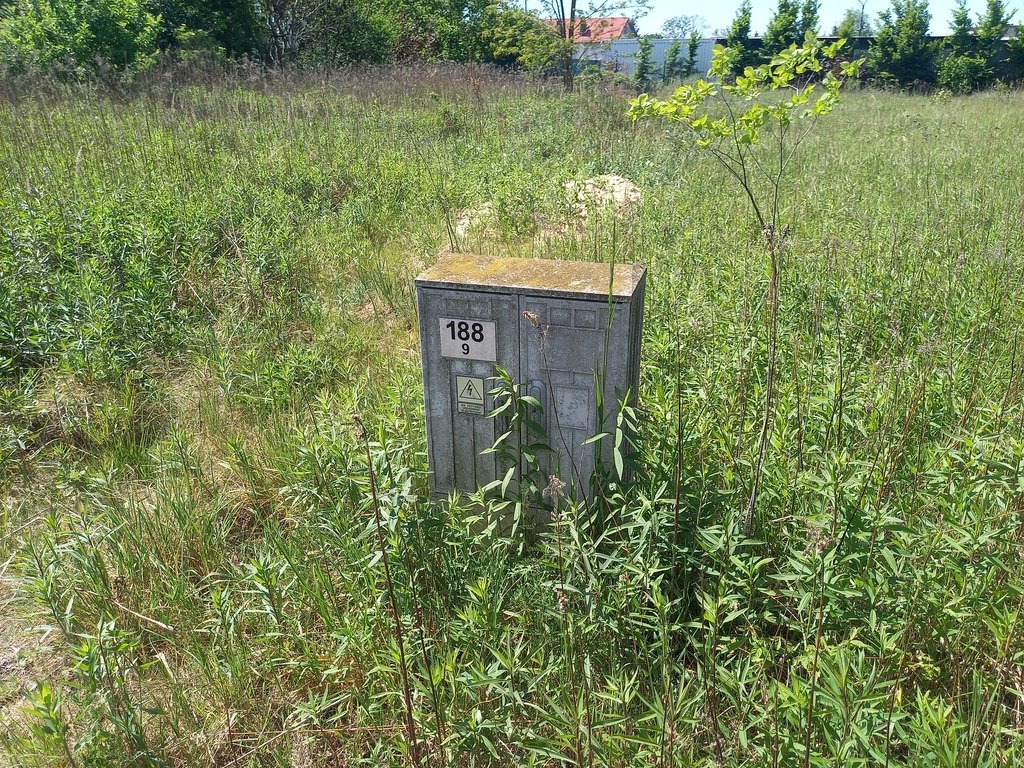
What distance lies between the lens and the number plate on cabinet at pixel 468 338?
104 inches

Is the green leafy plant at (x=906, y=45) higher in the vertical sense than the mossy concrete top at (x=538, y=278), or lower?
higher

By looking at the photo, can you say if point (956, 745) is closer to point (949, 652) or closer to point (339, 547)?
point (949, 652)

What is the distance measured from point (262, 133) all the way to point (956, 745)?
9.73 meters

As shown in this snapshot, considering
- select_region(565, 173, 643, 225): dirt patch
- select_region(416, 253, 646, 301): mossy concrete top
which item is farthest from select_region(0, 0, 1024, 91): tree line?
select_region(416, 253, 646, 301): mossy concrete top

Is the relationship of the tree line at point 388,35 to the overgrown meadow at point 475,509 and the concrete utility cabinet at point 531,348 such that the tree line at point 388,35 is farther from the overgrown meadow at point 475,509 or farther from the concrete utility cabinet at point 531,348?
the concrete utility cabinet at point 531,348

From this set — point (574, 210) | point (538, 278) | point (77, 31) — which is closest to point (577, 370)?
point (538, 278)

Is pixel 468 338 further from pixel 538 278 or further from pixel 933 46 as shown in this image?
pixel 933 46

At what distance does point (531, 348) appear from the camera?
2.62m

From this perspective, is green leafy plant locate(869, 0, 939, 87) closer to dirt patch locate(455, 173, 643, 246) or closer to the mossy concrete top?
Answer: dirt patch locate(455, 173, 643, 246)

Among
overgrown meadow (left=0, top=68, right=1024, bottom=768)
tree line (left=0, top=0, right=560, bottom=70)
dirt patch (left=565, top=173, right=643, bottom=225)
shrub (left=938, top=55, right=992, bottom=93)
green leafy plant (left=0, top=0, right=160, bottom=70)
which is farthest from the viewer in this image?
shrub (left=938, top=55, right=992, bottom=93)

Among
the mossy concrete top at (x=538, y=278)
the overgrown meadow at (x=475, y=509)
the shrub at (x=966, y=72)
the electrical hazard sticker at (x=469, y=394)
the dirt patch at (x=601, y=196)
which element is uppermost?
the shrub at (x=966, y=72)

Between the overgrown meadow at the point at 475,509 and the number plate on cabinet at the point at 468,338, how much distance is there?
533mm

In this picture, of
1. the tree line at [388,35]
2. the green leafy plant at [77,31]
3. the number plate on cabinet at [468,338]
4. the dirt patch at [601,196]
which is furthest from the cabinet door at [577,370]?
the green leafy plant at [77,31]

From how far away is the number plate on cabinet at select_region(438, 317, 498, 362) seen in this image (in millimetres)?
2648
